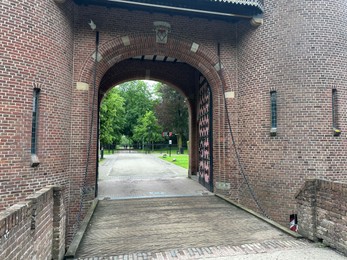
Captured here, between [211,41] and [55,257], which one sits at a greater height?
[211,41]

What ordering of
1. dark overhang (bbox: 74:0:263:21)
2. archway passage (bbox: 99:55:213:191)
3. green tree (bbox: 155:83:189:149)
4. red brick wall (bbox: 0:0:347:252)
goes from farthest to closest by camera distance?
1. green tree (bbox: 155:83:189:149)
2. archway passage (bbox: 99:55:213:191)
3. dark overhang (bbox: 74:0:263:21)
4. red brick wall (bbox: 0:0:347:252)

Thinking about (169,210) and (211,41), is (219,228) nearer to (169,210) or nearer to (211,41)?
(169,210)

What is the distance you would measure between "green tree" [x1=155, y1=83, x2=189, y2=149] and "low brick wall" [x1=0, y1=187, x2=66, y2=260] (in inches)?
1350

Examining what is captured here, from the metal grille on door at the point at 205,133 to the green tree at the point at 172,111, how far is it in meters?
26.1

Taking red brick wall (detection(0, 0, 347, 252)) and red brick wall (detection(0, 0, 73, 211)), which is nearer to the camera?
red brick wall (detection(0, 0, 73, 211))

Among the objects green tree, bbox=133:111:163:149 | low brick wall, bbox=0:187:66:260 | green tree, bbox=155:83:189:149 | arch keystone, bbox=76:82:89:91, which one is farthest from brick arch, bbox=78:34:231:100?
green tree, bbox=133:111:163:149

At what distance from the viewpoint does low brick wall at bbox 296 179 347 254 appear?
4872mm

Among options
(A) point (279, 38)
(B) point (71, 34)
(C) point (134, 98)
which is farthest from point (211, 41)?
(C) point (134, 98)

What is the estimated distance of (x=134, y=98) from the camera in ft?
196

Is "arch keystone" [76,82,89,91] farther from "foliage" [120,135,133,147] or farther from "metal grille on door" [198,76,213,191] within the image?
"foliage" [120,135,133,147]

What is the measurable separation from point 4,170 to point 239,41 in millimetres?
8304

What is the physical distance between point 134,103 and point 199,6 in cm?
5261

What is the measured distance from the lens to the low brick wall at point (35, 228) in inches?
121

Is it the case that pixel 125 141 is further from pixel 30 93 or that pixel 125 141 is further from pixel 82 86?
pixel 30 93
